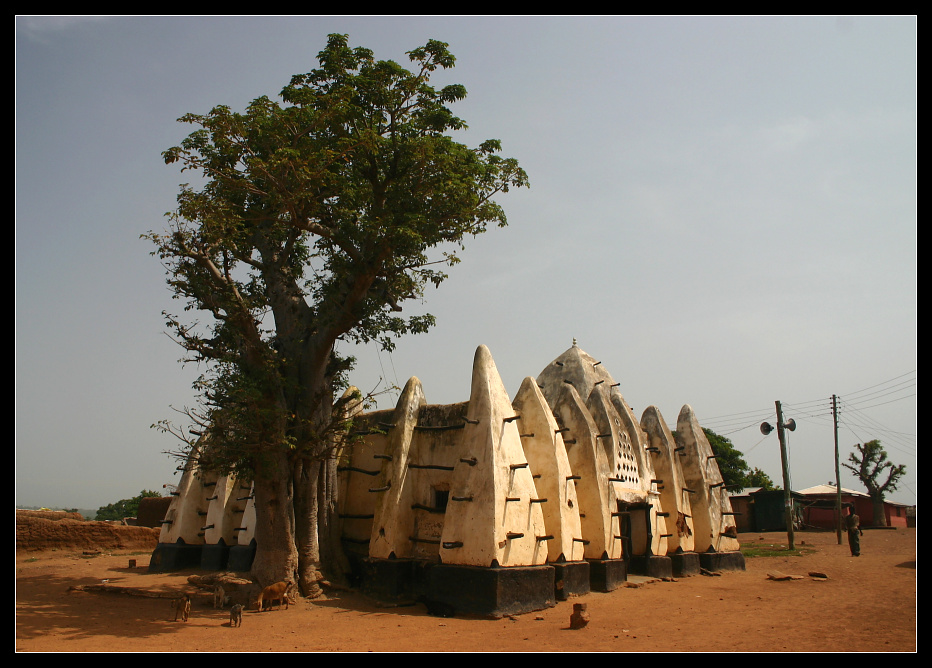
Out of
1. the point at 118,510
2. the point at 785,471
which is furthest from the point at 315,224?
the point at 118,510

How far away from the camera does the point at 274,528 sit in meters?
12.8

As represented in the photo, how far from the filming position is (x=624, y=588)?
1498 cm

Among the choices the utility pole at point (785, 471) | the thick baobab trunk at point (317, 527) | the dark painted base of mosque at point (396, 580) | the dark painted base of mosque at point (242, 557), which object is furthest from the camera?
the utility pole at point (785, 471)

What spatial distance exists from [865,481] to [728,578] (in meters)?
27.9

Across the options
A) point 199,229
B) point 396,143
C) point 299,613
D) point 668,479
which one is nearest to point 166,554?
point 299,613

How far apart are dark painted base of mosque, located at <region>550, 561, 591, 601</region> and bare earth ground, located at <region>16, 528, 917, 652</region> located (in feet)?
0.75

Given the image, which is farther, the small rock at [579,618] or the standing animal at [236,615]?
the standing animal at [236,615]

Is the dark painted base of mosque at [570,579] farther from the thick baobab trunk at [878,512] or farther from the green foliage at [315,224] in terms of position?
the thick baobab trunk at [878,512]

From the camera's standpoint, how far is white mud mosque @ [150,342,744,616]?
478 inches

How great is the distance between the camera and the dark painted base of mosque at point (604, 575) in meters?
14.5

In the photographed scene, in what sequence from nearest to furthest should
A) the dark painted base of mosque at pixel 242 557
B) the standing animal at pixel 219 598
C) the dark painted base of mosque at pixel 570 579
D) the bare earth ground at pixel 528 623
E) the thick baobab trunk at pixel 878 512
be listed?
the bare earth ground at pixel 528 623 → the standing animal at pixel 219 598 → the dark painted base of mosque at pixel 570 579 → the dark painted base of mosque at pixel 242 557 → the thick baobab trunk at pixel 878 512

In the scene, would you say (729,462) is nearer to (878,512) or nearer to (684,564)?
(878,512)

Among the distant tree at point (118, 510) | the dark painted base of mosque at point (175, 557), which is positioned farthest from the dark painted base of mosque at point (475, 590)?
the distant tree at point (118, 510)

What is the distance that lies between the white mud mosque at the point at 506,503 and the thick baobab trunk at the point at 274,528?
1806 mm
